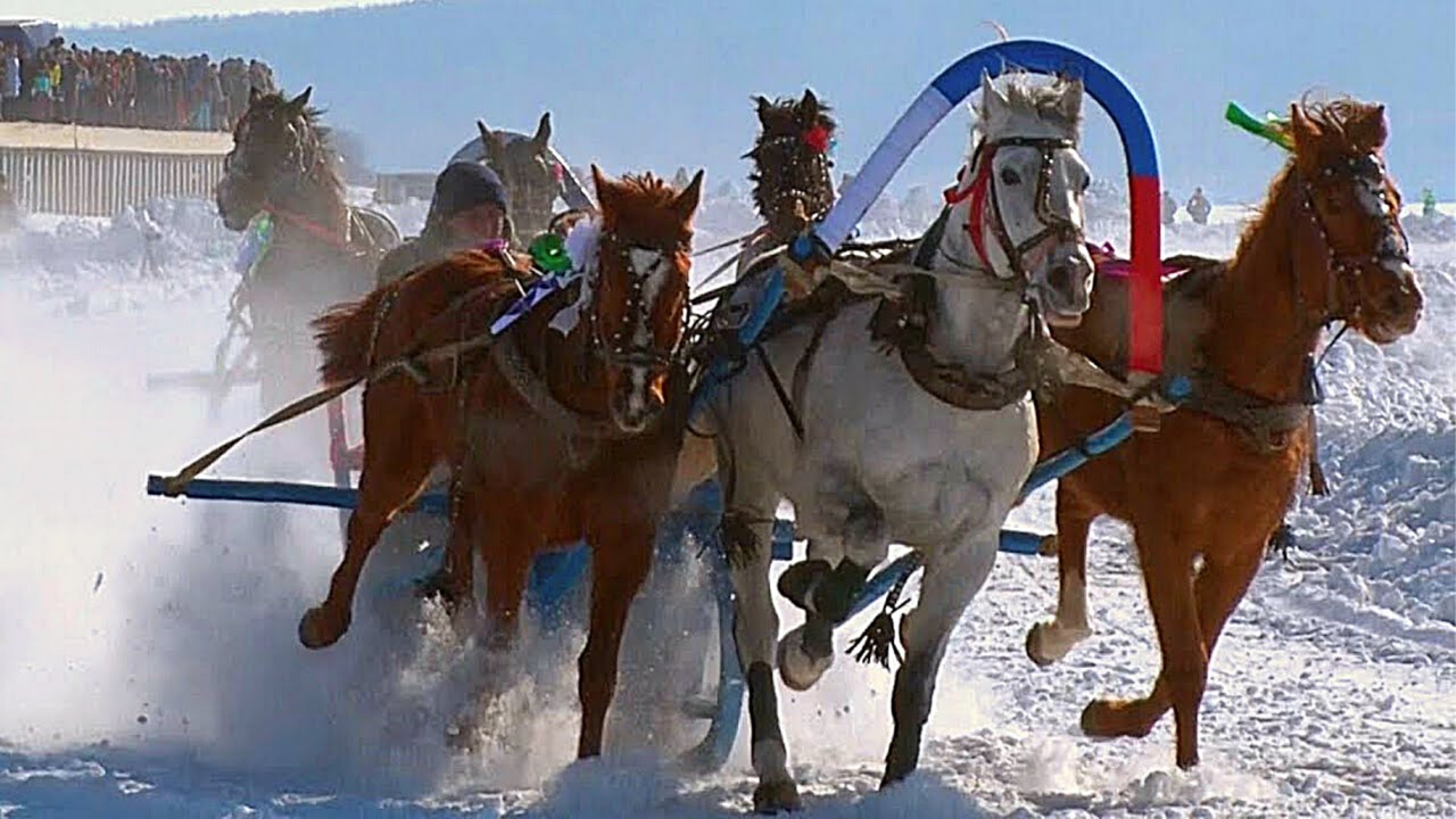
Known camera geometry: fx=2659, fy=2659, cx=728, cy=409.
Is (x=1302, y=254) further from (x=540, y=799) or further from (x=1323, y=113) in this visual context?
(x=540, y=799)

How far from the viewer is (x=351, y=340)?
28.1 ft

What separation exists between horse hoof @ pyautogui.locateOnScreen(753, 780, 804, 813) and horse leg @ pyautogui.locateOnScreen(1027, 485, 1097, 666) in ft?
6.59

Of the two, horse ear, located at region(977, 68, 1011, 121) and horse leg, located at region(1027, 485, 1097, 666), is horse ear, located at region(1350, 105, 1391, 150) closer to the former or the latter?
horse ear, located at region(977, 68, 1011, 121)

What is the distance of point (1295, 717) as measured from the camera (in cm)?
900

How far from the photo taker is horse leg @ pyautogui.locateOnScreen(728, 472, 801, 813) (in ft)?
22.6

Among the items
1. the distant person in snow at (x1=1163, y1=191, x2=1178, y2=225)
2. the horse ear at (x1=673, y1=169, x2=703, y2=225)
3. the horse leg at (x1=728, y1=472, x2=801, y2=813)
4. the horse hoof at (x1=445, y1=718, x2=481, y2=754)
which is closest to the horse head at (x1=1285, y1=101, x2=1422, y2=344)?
the horse leg at (x1=728, y1=472, x2=801, y2=813)

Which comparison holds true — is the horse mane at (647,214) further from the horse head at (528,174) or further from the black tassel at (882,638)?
the horse head at (528,174)

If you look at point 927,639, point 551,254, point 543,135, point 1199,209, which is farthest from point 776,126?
point 1199,209

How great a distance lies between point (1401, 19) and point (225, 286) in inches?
3382

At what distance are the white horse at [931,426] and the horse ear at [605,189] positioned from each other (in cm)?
71

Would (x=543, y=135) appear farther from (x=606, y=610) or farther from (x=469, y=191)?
(x=606, y=610)

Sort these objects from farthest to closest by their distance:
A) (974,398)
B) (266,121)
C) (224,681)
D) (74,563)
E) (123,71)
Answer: (123,71) → (266,121) → (74,563) → (224,681) → (974,398)

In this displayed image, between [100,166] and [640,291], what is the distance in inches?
1135

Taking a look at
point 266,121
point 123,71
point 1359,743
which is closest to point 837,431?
point 1359,743
